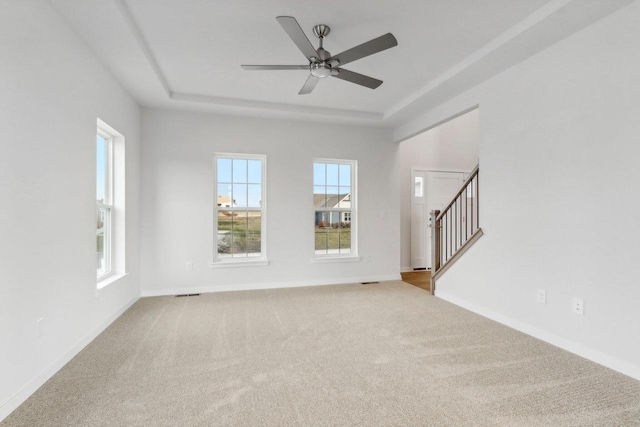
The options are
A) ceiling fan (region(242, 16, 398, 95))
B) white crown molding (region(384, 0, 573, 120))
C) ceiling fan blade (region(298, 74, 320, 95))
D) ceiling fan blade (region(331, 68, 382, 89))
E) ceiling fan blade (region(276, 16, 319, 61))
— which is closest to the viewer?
ceiling fan blade (region(276, 16, 319, 61))

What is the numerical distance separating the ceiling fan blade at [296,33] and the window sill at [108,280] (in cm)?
283

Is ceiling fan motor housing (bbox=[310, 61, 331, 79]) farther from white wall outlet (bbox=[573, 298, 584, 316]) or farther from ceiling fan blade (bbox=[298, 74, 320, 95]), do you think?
white wall outlet (bbox=[573, 298, 584, 316])

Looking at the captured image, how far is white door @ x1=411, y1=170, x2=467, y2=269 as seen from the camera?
6113 millimetres

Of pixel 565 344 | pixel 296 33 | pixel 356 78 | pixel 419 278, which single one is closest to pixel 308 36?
pixel 356 78

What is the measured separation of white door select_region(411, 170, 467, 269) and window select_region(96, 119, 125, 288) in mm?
4735

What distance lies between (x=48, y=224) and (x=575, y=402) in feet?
11.5

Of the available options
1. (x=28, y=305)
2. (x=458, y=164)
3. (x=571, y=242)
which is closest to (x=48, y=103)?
(x=28, y=305)

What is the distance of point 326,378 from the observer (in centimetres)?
215

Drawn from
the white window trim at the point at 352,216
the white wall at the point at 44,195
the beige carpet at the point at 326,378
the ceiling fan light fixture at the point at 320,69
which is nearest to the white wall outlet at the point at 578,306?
the beige carpet at the point at 326,378

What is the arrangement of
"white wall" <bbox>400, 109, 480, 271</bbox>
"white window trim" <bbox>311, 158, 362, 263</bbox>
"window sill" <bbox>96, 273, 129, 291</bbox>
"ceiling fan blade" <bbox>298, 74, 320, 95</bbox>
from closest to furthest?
"ceiling fan blade" <bbox>298, 74, 320, 95</bbox> < "window sill" <bbox>96, 273, 129, 291</bbox> < "white window trim" <bbox>311, 158, 362, 263</bbox> < "white wall" <bbox>400, 109, 480, 271</bbox>

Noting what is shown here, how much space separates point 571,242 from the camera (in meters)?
2.59

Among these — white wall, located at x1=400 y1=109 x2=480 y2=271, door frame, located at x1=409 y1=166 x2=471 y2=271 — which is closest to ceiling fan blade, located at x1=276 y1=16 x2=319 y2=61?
white wall, located at x1=400 y1=109 x2=480 y2=271

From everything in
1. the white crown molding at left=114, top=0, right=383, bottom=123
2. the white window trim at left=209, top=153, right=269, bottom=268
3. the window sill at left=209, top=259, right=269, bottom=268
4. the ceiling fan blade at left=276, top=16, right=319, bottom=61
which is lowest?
the window sill at left=209, top=259, right=269, bottom=268

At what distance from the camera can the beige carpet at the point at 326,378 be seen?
1.75m
